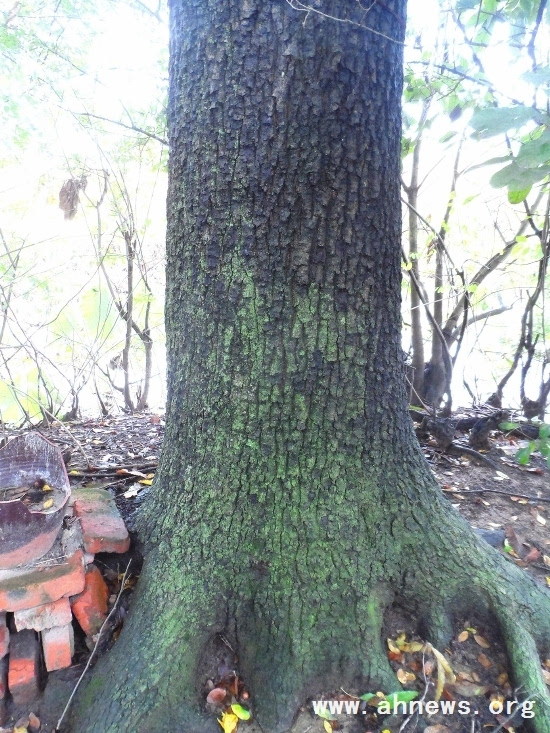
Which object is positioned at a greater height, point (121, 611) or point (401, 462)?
point (401, 462)

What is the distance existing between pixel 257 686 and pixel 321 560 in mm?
410

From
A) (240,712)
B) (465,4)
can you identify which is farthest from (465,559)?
(465,4)

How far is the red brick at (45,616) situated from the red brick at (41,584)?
2 centimetres

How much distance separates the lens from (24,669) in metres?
1.40

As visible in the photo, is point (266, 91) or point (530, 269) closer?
point (266, 91)

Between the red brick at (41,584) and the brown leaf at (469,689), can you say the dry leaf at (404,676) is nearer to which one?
the brown leaf at (469,689)

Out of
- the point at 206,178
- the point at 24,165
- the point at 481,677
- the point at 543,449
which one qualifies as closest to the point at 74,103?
the point at 24,165

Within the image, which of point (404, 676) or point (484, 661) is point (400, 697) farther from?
point (484, 661)

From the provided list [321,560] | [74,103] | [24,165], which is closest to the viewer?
[321,560]

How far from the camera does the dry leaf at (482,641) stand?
4.98ft

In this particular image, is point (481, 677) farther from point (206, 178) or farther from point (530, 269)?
point (530, 269)

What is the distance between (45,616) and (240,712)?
0.66 m

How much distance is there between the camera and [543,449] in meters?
1.85

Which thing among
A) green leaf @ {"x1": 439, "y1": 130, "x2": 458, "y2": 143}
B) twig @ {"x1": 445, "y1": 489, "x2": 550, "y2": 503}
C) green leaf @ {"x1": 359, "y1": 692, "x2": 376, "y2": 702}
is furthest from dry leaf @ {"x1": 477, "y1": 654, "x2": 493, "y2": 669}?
green leaf @ {"x1": 439, "y1": 130, "x2": 458, "y2": 143}
